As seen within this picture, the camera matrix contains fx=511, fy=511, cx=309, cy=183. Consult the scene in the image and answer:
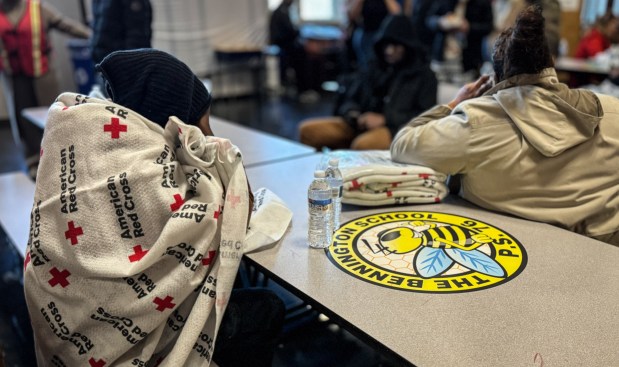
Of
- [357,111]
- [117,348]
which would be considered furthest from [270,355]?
[357,111]

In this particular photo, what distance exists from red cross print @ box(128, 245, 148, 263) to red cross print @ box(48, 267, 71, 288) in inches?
5.7

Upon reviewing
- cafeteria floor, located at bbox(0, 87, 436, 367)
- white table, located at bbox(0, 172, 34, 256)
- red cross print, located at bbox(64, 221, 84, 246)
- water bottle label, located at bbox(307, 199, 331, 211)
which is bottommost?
cafeteria floor, located at bbox(0, 87, 436, 367)

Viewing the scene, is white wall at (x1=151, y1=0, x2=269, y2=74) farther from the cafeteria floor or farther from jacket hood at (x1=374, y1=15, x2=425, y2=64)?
jacket hood at (x1=374, y1=15, x2=425, y2=64)

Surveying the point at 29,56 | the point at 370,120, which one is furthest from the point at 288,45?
the point at 370,120

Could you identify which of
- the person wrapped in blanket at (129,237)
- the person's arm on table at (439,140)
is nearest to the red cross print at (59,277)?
the person wrapped in blanket at (129,237)

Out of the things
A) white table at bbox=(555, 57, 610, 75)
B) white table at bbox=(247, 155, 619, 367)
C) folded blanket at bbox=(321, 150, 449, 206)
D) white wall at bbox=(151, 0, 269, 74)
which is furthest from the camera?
white wall at bbox=(151, 0, 269, 74)

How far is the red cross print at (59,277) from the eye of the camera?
42.4 inches

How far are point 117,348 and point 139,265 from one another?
0.19 metres

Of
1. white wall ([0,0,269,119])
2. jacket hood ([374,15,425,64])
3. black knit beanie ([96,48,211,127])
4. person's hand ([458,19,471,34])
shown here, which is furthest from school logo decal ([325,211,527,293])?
white wall ([0,0,269,119])

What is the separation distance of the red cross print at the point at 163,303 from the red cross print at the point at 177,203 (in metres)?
0.19

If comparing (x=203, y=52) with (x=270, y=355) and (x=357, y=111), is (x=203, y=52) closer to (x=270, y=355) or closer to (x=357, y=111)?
(x=357, y=111)

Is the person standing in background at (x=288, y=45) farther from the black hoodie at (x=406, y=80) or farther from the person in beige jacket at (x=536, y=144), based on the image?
the person in beige jacket at (x=536, y=144)

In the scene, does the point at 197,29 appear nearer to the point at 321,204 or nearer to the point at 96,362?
the point at 321,204

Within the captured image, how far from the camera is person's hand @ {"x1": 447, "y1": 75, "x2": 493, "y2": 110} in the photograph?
5.36 feet
